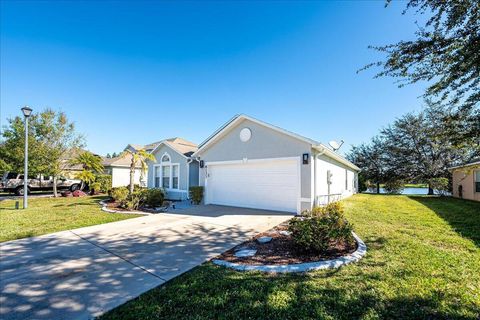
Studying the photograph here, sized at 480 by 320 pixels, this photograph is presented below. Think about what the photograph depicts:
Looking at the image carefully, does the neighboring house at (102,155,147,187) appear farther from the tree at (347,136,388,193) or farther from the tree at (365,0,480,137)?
the tree at (347,136,388,193)

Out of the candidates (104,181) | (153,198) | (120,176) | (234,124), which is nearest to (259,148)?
(234,124)

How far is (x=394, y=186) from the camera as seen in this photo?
2536 cm

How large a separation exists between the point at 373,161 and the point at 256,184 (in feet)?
75.3

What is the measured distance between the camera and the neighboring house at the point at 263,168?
30.7 ft

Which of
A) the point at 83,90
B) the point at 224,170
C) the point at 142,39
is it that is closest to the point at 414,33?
the point at 224,170

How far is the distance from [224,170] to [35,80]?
36.1 feet

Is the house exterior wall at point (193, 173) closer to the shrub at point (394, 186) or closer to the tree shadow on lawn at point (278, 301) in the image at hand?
the tree shadow on lawn at point (278, 301)

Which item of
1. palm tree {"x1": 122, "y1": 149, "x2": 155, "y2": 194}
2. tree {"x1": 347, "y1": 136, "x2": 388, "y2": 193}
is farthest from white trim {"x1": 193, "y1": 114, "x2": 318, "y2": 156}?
tree {"x1": 347, "y1": 136, "x2": 388, "y2": 193}

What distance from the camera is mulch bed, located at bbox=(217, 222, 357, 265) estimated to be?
447 cm

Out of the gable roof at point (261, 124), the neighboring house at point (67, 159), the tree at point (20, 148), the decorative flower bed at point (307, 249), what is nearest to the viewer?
the decorative flower bed at point (307, 249)

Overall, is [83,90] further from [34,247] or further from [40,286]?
[40,286]

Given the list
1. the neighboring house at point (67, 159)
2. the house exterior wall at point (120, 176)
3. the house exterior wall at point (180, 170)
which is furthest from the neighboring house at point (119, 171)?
the house exterior wall at point (180, 170)

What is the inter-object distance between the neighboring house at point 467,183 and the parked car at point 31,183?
31.0 m

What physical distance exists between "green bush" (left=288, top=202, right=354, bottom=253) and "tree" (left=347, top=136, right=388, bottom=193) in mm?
25896
